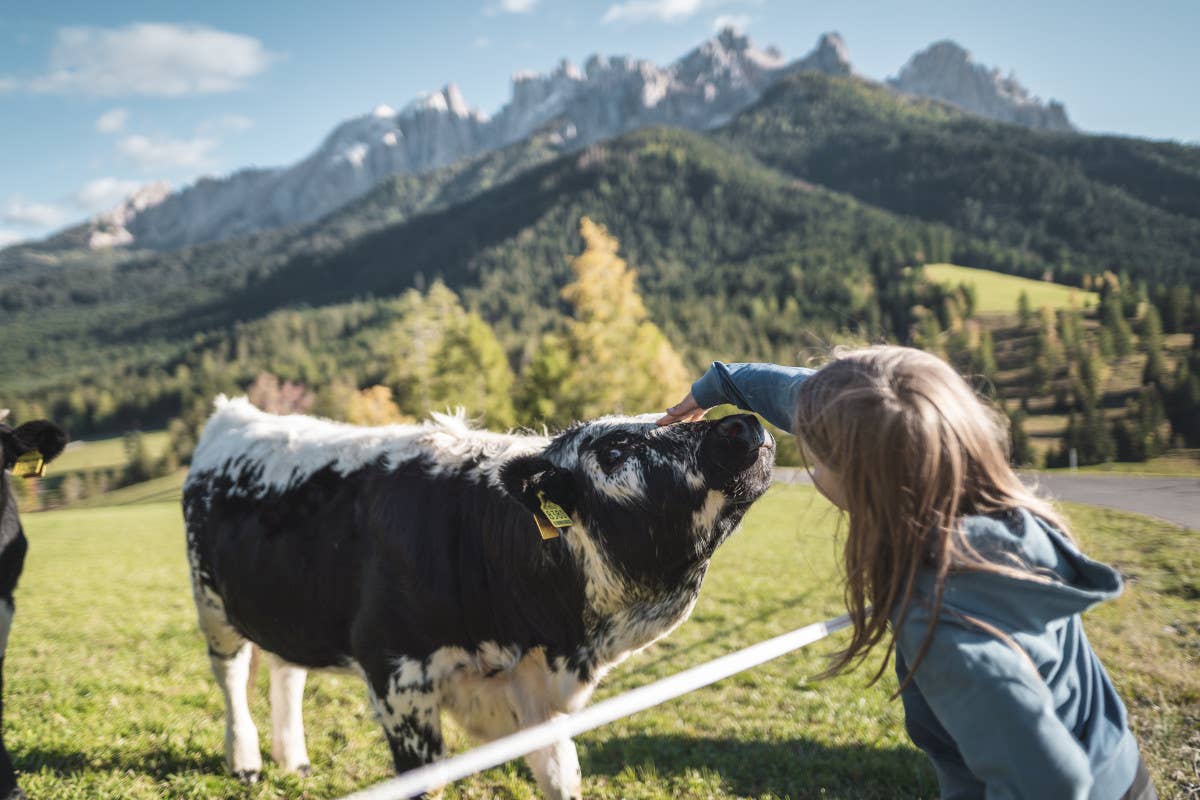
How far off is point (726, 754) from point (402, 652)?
268 cm

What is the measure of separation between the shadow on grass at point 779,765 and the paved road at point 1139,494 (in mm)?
9366

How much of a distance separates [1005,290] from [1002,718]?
121064mm

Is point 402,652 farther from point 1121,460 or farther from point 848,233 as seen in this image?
point 848,233

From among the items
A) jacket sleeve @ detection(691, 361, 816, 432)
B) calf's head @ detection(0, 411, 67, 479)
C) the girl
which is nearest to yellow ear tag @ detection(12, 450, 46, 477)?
calf's head @ detection(0, 411, 67, 479)

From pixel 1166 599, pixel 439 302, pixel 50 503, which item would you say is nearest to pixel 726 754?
pixel 1166 599

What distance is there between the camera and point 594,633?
311cm

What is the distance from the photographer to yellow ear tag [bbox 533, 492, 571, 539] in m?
2.78

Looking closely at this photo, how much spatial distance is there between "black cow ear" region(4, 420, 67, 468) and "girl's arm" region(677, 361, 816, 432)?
403 centimetres

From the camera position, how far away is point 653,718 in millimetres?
5453

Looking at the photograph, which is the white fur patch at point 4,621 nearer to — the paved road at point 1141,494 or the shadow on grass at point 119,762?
the shadow on grass at point 119,762

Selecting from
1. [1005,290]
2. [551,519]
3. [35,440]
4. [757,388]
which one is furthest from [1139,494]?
[1005,290]

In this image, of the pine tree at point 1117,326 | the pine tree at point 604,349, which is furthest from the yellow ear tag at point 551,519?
the pine tree at point 1117,326

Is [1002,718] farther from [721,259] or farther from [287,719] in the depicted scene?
[721,259]

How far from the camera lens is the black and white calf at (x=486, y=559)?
9.32 ft
